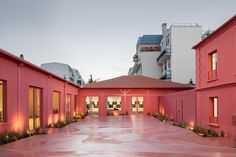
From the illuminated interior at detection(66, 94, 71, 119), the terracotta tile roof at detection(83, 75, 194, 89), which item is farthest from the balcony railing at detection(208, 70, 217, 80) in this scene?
the terracotta tile roof at detection(83, 75, 194, 89)

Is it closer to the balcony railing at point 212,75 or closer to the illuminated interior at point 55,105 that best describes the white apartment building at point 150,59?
the illuminated interior at point 55,105

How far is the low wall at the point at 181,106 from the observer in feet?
63.2

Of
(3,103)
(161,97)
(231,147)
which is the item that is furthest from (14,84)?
(161,97)

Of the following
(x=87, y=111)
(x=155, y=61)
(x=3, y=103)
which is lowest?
(x=87, y=111)

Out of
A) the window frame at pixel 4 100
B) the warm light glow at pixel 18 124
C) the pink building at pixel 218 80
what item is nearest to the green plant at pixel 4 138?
the window frame at pixel 4 100

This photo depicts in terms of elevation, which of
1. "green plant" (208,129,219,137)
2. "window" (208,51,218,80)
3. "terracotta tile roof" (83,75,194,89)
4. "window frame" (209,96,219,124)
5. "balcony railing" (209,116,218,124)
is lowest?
"green plant" (208,129,219,137)

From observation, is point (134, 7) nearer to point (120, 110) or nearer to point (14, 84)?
point (14, 84)

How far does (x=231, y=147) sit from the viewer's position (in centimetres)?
1091

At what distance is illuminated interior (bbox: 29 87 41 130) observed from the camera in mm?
16078

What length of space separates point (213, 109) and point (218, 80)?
6.91 feet

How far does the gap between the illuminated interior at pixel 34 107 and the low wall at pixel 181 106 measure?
9.15 m

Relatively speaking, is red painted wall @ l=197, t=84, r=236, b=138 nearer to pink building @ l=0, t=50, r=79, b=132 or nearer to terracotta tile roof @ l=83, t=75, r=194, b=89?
pink building @ l=0, t=50, r=79, b=132

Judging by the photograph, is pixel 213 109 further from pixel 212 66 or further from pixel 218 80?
pixel 212 66

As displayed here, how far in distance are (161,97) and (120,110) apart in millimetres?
4850
